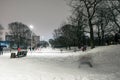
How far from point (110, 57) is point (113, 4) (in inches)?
569

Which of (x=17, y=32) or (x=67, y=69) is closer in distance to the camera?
(x=67, y=69)

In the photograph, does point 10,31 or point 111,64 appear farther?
point 10,31

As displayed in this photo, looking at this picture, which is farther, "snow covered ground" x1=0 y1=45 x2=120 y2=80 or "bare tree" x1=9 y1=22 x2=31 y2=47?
"bare tree" x1=9 y1=22 x2=31 y2=47

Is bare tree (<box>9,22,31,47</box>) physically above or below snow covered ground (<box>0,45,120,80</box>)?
above

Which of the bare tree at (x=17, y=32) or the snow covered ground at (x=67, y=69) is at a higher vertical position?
the bare tree at (x=17, y=32)

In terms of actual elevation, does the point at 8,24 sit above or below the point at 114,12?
above

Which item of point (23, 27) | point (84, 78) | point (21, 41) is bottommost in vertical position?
point (84, 78)

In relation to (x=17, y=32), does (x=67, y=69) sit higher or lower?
lower

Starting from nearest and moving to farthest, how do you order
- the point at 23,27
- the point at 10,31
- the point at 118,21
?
the point at 118,21 < the point at 10,31 < the point at 23,27

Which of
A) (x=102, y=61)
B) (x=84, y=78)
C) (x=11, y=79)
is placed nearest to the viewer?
(x=11, y=79)

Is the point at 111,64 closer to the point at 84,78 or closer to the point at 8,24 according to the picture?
the point at 84,78

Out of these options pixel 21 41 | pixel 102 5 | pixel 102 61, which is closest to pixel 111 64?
pixel 102 61

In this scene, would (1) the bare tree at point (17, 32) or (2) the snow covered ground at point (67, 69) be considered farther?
(1) the bare tree at point (17, 32)

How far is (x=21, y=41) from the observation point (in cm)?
9194
